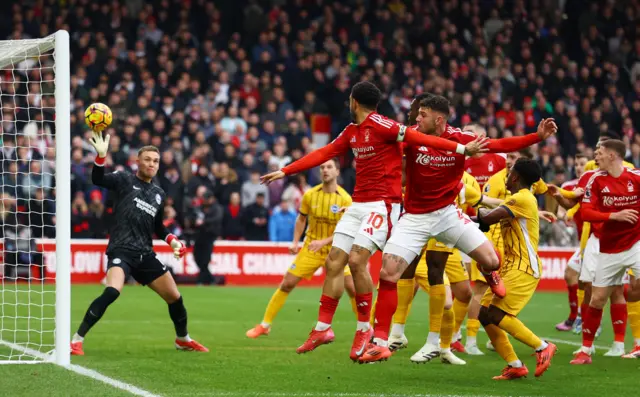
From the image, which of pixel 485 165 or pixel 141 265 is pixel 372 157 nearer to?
pixel 141 265

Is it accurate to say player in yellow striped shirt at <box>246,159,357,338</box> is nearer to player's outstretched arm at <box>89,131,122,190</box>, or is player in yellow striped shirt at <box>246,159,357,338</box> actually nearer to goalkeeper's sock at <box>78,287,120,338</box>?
goalkeeper's sock at <box>78,287,120,338</box>

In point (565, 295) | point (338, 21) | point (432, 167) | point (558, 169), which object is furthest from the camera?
point (338, 21)

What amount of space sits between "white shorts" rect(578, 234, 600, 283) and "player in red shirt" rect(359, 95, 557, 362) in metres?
3.32

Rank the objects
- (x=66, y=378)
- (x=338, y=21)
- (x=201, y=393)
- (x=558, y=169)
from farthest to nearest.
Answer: (x=338, y=21), (x=558, y=169), (x=66, y=378), (x=201, y=393)

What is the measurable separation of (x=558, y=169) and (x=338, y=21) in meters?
7.71

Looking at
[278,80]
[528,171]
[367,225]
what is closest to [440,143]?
[367,225]

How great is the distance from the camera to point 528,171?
9781mm

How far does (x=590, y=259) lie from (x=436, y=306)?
286cm

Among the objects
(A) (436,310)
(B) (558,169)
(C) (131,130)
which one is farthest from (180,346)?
(B) (558,169)

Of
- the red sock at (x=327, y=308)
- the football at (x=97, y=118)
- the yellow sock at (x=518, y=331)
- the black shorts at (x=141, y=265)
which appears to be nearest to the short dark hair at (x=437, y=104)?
the yellow sock at (x=518, y=331)

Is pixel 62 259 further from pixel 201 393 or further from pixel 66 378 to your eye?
pixel 201 393

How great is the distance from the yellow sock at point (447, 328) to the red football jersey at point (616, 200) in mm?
1820

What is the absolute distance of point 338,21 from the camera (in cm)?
2789

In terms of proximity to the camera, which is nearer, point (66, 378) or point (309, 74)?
point (66, 378)
